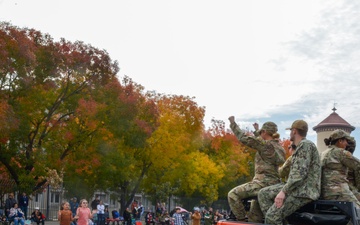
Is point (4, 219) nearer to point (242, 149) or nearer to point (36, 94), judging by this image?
point (36, 94)

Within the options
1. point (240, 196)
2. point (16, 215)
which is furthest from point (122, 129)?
point (240, 196)

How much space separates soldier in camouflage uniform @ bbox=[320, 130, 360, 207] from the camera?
669 cm

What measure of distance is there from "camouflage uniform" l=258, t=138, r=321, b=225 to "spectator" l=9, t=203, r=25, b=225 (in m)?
19.7

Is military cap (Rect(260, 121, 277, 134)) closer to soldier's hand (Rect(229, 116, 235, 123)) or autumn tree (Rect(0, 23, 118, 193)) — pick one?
soldier's hand (Rect(229, 116, 235, 123))

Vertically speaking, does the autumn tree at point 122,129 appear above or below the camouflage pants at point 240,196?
above

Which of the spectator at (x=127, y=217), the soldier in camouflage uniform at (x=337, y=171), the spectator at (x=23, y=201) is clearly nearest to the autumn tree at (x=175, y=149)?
the spectator at (x=127, y=217)

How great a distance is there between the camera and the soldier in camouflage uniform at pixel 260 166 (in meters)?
7.56

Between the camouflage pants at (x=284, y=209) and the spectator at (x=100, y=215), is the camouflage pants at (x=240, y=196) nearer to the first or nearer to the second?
the camouflage pants at (x=284, y=209)

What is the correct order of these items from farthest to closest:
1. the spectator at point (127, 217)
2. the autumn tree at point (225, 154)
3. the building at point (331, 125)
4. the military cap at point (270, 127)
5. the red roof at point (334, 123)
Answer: the red roof at point (334, 123), the building at point (331, 125), the autumn tree at point (225, 154), the spectator at point (127, 217), the military cap at point (270, 127)

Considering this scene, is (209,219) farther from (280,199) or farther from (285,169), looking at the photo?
(280,199)

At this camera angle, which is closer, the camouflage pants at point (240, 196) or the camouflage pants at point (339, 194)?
the camouflage pants at point (339, 194)

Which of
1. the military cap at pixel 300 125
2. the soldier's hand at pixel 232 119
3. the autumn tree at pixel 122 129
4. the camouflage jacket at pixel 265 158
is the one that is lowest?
the camouflage jacket at pixel 265 158

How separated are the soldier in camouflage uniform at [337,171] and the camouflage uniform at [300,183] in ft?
0.98

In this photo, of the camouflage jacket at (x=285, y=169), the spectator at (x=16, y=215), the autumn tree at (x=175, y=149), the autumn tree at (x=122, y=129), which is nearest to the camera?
the camouflage jacket at (x=285, y=169)
